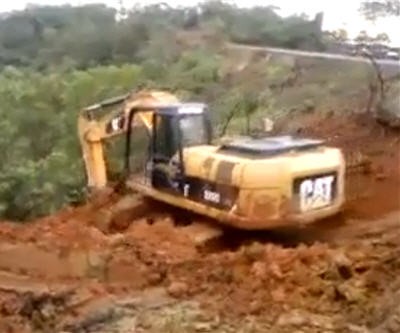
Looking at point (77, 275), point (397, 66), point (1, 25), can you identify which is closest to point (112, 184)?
point (77, 275)

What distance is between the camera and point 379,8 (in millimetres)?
17859

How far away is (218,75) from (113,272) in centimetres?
1270

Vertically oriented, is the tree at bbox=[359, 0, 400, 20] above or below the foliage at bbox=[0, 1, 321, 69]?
above

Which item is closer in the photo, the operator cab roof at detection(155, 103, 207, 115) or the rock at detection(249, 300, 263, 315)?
the rock at detection(249, 300, 263, 315)

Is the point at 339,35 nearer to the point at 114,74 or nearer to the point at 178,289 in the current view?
the point at 114,74

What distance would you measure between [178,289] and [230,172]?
4.41 feet

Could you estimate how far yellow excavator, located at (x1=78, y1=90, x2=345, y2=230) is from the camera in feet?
24.7

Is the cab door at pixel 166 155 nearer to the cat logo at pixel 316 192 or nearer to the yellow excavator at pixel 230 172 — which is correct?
the yellow excavator at pixel 230 172

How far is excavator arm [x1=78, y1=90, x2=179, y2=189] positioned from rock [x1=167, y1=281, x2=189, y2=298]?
2.64 meters

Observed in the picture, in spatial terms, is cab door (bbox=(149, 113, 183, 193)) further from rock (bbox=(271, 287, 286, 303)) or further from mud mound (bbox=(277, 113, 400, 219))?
rock (bbox=(271, 287, 286, 303))

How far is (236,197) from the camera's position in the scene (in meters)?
7.64

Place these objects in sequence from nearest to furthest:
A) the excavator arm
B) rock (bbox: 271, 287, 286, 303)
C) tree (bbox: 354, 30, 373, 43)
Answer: rock (bbox: 271, 287, 286, 303), the excavator arm, tree (bbox: 354, 30, 373, 43)

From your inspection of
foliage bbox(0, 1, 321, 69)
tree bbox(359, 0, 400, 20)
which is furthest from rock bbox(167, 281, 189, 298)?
foliage bbox(0, 1, 321, 69)

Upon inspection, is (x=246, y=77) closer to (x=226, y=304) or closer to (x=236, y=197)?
(x=236, y=197)
